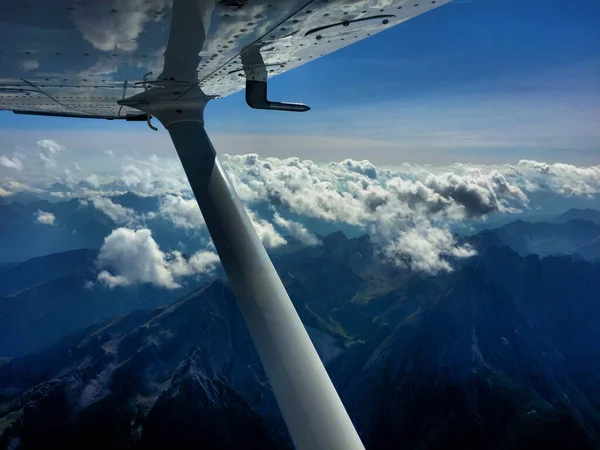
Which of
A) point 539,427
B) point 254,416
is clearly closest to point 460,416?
point 539,427

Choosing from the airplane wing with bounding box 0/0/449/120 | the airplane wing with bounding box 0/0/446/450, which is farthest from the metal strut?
→ the airplane wing with bounding box 0/0/449/120

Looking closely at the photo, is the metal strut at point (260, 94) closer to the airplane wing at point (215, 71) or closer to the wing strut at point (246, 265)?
the airplane wing at point (215, 71)

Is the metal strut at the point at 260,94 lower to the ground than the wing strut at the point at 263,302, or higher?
higher

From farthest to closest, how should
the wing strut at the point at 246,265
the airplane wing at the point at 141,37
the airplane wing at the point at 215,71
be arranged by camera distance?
the wing strut at the point at 246,265
the airplane wing at the point at 215,71
the airplane wing at the point at 141,37

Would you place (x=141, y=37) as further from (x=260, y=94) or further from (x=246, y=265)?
(x=246, y=265)

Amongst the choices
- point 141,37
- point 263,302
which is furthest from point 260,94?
point 263,302

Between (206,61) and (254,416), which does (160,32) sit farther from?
(254,416)

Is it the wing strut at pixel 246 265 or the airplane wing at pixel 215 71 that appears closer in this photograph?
the airplane wing at pixel 215 71

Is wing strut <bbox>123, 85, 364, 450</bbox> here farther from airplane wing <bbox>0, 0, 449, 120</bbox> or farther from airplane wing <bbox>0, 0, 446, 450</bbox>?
airplane wing <bbox>0, 0, 449, 120</bbox>

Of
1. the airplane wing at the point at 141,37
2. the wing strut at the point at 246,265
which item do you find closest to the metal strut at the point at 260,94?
the airplane wing at the point at 141,37
